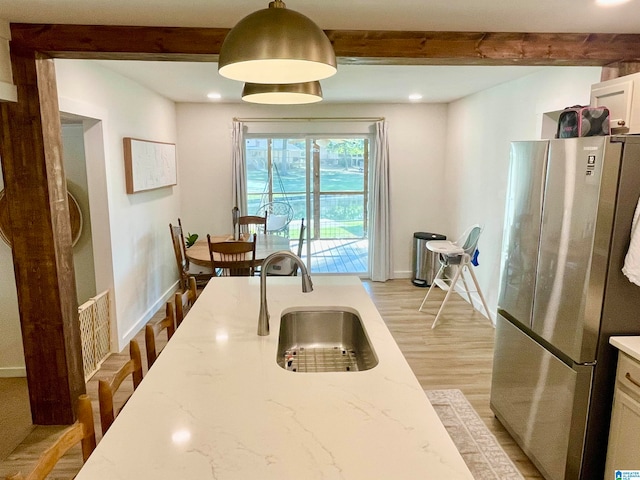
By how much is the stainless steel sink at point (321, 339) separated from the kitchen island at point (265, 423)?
292 mm

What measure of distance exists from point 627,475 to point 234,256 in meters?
3.16

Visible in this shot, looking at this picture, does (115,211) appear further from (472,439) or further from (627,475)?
(627,475)

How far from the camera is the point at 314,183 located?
20.3 ft

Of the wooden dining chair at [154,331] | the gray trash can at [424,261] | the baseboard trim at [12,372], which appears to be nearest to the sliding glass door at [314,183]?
the gray trash can at [424,261]

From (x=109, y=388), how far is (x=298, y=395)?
60 cm

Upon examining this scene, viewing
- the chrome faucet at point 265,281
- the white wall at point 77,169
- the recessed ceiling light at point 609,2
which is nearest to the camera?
the chrome faucet at point 265,281

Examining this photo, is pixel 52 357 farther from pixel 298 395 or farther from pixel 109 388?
pixel 298 395

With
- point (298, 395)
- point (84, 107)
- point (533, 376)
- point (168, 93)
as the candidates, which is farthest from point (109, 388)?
point (168, 93)

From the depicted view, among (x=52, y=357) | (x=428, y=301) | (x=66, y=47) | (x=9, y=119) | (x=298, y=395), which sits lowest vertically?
(x=428, y=301)

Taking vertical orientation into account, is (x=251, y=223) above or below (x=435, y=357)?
above

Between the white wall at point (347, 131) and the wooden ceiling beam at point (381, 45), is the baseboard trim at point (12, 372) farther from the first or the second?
the white wall at point (347, 131)

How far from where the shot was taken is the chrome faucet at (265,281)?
181cm

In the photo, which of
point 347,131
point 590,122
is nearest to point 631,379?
point 590,122

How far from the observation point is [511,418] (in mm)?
2602
